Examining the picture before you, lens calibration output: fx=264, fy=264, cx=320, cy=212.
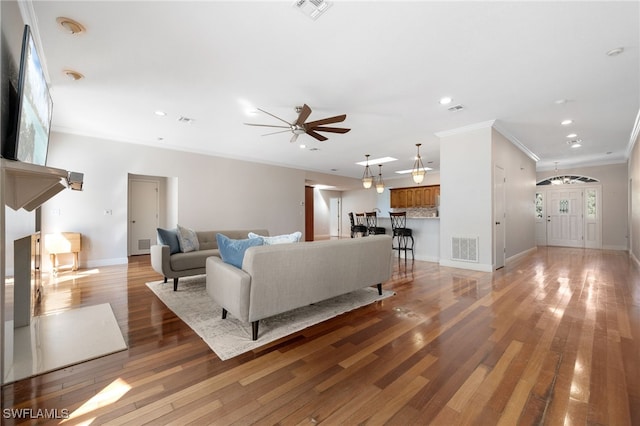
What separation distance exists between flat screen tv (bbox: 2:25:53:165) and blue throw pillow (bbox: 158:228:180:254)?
1806mm

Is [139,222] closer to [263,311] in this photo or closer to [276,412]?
[263,311]

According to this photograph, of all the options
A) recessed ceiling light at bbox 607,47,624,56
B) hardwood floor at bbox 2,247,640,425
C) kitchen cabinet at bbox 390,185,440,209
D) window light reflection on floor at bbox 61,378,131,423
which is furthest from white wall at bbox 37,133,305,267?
recessed ceiling light at bbox 607,47,624,56

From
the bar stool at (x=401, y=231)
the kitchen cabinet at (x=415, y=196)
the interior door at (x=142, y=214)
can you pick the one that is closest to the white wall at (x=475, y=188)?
the bar stool at (x=401, y=231)

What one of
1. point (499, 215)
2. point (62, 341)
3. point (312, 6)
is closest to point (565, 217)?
point (499, 215)

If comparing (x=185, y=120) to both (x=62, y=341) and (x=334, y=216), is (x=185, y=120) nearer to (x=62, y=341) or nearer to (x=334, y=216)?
(x=62, y=341)

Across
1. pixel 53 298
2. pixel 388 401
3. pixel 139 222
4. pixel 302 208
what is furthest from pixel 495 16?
pixel 139 222

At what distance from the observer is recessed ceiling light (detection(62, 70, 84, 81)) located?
3.01m

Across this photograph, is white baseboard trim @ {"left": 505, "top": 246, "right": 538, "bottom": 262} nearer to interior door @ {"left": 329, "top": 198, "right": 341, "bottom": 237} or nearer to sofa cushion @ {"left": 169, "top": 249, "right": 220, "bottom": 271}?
sofa cushion @ {"left": 169, "top": 249, "right": 220, "bottom": 271}

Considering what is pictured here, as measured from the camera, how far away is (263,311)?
2.27m

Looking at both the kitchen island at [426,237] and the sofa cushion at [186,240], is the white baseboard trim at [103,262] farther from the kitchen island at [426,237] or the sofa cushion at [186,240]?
the kitchen island at [426,237]

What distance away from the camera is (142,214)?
7.00m

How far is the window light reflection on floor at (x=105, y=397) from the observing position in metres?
1.43

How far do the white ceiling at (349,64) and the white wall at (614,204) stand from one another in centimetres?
367

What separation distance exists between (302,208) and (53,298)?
6.32m
